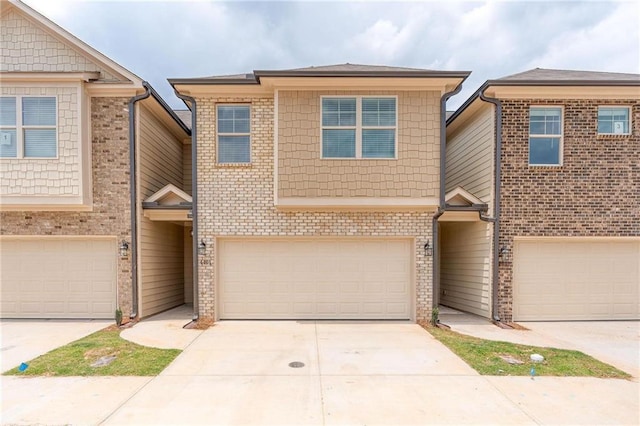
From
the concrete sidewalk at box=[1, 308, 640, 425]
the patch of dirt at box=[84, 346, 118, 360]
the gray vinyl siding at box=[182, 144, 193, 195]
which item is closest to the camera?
the concrete sidewalk at box=[1, 308, 640, 425]

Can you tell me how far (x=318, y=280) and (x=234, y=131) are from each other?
4.33 metres

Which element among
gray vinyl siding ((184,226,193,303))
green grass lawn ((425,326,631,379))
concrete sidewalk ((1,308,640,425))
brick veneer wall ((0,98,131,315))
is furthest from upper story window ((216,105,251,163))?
green grass lawn ((425,326,631,379))

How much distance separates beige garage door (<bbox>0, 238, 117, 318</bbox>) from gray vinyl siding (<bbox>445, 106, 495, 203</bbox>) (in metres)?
9.77

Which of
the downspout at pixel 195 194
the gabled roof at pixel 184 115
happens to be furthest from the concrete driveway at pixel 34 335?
the gabled roof at pixel 184 115

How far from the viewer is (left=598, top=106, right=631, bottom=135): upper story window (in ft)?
27.3

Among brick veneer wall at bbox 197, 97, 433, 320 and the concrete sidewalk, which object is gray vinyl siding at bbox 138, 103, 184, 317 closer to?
brick veneer wall at bbox 197, 97, 433, 320

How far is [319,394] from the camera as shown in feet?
14.8

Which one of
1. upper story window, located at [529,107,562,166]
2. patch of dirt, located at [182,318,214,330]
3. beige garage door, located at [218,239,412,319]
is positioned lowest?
patch of dirt, located at [182,318,214,330]

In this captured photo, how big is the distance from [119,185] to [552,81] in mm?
10948

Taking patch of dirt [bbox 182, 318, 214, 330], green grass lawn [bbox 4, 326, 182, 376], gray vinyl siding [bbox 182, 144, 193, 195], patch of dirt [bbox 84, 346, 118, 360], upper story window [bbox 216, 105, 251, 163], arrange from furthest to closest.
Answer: gray vinyl siding [bbox 182, 144, 193, 195]
upper story window [bbox 216, 105, 251, 163]
patch of dirt [bbox 182, 318, 214, 330]
patch of dirt [bbox 84, 346, 118, 360]
green grass lawn [bbox 4, 326, 182, 376]

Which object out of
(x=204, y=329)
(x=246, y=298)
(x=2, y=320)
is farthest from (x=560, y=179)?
(x=2, y=320)

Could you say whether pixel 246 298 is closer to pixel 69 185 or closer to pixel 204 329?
pixel 204 329

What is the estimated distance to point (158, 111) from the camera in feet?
30.6

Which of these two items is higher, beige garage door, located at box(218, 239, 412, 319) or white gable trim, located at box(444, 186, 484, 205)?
white gable trim, located at box(444, 186, 484, 205)
